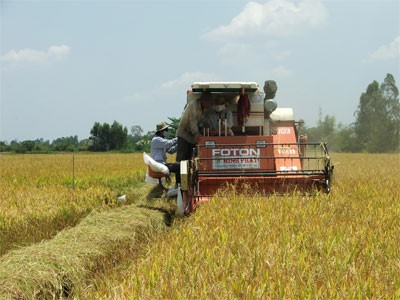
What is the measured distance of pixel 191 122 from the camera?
855 cm

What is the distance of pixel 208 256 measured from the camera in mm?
3771

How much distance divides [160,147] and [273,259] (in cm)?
668

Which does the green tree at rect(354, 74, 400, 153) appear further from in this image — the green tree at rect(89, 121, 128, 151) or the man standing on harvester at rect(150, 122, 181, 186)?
the man standing on harvester at rect(150, 122, 181, 186)

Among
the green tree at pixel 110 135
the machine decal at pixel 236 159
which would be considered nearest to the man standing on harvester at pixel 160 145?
the machine decal at pixel 236 159

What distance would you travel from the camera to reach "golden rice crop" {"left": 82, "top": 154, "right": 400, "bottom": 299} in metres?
2.95

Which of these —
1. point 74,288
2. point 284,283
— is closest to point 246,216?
point 74,288

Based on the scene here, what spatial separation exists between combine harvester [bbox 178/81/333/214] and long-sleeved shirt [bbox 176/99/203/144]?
199 mm

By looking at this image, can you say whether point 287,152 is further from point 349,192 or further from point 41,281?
point 41,281

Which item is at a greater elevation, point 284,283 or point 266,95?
point 266,95

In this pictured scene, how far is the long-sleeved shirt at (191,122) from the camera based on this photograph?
8.52 meters

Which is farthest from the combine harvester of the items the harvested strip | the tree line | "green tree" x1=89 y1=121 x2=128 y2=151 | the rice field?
"green tree" x1=89 y1=121 x2=128 y2=151

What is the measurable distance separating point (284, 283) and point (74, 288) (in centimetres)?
229

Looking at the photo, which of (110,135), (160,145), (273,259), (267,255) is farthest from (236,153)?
(110,135)

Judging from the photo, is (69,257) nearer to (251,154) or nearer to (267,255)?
(267,255)
